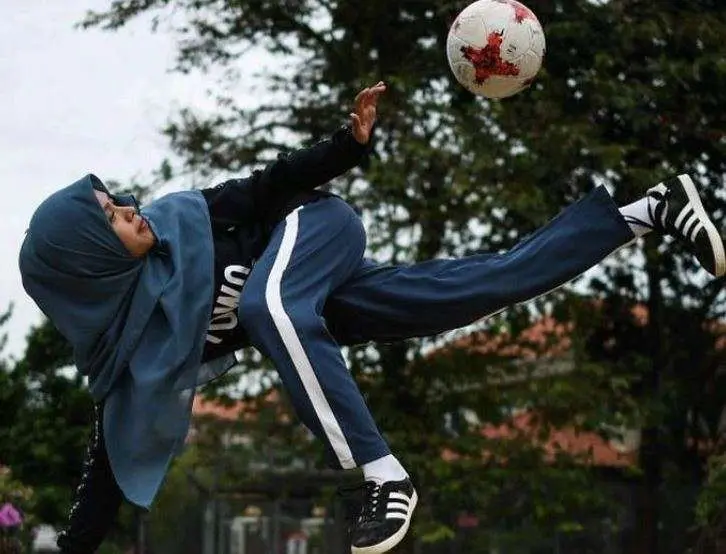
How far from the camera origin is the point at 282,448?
553 inches

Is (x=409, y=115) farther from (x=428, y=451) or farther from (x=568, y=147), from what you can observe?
(x=428, y=451)

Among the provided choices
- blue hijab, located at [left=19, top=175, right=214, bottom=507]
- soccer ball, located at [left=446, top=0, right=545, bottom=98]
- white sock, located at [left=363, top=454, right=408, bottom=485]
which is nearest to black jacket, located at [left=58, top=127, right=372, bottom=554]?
blue hijab, located at [left=19, top=175, right=214, bottom=507]

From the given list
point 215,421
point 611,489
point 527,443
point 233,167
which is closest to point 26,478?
point 215,421

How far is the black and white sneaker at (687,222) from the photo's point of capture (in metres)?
4.79

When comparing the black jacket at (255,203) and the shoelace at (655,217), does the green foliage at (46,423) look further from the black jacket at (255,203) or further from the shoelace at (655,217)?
the shoelace at (655,217)

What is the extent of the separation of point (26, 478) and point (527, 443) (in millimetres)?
4561

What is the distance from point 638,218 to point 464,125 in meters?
8.37

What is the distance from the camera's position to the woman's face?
181 inches

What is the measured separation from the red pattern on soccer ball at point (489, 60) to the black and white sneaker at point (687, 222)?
Result: 648 millimetres

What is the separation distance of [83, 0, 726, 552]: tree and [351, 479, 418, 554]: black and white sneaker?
8.34 meters

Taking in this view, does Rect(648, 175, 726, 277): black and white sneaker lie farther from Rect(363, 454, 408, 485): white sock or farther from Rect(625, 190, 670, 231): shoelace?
Rect(363, 454, 408, 485): white sock

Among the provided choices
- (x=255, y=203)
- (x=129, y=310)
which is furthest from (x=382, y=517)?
(x=255, y=203)

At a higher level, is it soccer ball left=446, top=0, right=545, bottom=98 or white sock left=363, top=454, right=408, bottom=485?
soccer ball left=446, top=0, right=545, bottom=98

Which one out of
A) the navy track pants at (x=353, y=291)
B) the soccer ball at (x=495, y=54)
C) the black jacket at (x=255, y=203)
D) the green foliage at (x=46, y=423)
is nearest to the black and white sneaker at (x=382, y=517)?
→ the navy track pants at (x=353, y=291)
